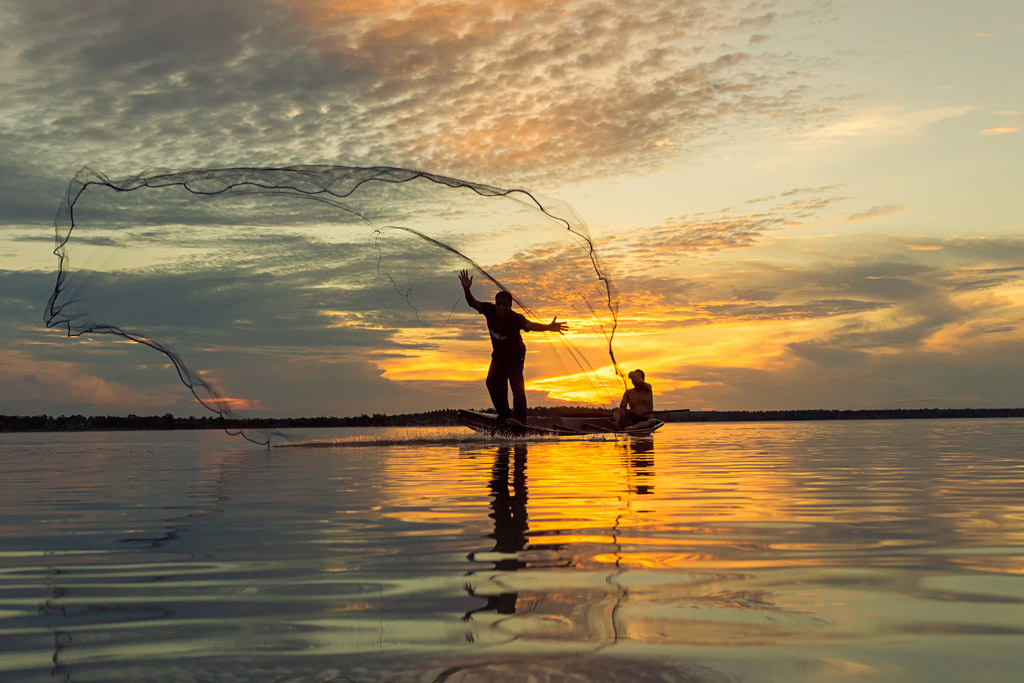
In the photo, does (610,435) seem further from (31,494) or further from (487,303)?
(31,494)

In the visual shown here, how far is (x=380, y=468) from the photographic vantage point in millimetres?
16297

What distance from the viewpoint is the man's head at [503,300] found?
22828 millimetres

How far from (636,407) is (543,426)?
4.07 metres

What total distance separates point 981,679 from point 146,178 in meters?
16.9

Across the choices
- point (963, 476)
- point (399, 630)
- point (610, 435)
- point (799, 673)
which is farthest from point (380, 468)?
point (610, 435)

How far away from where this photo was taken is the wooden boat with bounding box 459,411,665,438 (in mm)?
26859

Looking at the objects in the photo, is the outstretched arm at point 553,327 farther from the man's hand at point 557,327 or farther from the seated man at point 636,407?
the seated man at point 636,407

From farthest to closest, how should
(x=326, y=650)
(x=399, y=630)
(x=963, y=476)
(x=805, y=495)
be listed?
(x=963, y=476)
(x=805, y=495)
(x=399, y=630)
(x=326, y=650)

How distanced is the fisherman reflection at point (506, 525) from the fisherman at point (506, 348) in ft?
25.6

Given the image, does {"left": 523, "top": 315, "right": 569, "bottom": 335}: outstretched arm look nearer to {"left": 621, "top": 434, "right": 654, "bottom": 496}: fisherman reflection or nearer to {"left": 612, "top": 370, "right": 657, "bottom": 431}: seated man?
{"left": 621, "top": 434, "right": 654, "bottom": 496}: fisherman reflection

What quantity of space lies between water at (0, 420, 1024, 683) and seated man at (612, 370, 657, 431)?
19175 mm

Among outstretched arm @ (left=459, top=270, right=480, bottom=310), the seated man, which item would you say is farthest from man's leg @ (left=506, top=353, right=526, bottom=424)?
the seated man

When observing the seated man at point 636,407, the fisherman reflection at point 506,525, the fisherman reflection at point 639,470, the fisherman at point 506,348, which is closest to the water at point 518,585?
the fisherman reflection at point 506,525

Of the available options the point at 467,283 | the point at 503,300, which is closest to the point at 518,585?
the point at 467,283
